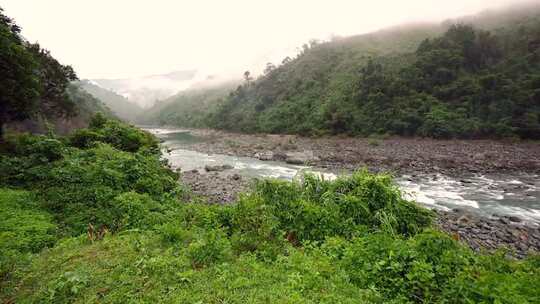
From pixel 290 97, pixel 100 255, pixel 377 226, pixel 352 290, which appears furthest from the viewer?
pixel 290 97

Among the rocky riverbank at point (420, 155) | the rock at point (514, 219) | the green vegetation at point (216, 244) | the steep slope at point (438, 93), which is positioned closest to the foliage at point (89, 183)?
the green vegetation at point (216, 244)

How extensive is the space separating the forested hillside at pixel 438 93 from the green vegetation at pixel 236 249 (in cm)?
3223

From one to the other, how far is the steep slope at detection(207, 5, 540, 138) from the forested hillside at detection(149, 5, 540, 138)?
0.31 feet

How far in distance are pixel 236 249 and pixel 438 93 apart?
42.8m

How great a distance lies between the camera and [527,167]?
21.5 metres

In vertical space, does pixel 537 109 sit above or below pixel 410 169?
above

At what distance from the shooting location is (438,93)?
38.6 meters

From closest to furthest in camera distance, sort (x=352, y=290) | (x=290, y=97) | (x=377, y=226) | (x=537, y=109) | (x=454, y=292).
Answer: (x=454, y=292) → (x=352, y=290) → (x=377, y=226) → (x=537, y=109) → (x=290, y=97)

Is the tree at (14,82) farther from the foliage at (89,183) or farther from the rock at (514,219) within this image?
the rock at (514,219)

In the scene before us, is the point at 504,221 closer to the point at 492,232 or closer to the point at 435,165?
the point at 492,232

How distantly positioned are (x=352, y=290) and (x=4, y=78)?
18961mm

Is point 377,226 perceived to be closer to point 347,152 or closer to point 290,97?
point 347,152

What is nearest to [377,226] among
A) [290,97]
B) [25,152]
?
[25,152]

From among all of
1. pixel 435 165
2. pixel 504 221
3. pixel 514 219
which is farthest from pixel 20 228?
pixel 435 165
